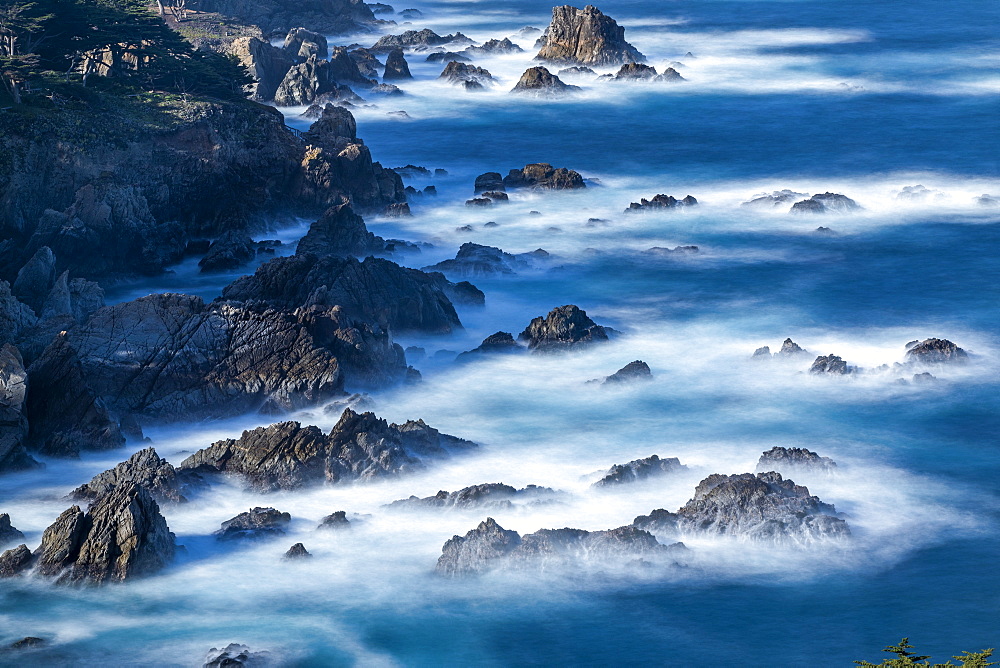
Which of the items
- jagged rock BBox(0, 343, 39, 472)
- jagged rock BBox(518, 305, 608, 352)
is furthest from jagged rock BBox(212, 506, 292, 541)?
jagged rock BBox(518, 305, 608, 352)

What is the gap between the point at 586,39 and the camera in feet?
394

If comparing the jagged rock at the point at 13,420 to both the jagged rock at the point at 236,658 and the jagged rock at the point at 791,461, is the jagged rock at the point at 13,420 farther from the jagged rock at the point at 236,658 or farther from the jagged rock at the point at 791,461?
the jagged rock at the point at 791,461

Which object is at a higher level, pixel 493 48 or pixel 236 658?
pixel 493 48

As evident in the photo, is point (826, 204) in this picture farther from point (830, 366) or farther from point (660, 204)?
point (830, 366)

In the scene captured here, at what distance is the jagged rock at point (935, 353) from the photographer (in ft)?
185

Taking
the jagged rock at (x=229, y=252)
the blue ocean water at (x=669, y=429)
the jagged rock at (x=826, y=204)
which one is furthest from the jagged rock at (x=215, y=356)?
the jagged rock at (x=826, y=204)

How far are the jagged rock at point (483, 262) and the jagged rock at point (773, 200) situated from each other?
16.6 metres

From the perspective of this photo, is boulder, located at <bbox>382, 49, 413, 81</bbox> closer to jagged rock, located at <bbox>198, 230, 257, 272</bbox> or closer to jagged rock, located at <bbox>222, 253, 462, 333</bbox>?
jagged rock, located at <bbox>198, 230, 257, 272</bbox>

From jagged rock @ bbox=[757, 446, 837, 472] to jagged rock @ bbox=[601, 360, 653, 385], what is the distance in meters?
9.04

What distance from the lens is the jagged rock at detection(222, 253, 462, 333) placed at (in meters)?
54.7

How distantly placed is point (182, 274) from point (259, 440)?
2194 centimetres

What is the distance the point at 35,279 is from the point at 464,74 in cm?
6400

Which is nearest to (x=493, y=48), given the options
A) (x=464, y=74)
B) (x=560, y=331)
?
(x=464, y=74)

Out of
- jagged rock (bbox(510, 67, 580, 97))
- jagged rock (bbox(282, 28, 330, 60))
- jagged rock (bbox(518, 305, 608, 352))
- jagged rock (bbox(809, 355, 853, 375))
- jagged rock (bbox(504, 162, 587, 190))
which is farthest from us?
jagged rock (bbox(282, 28, 330, 60))
